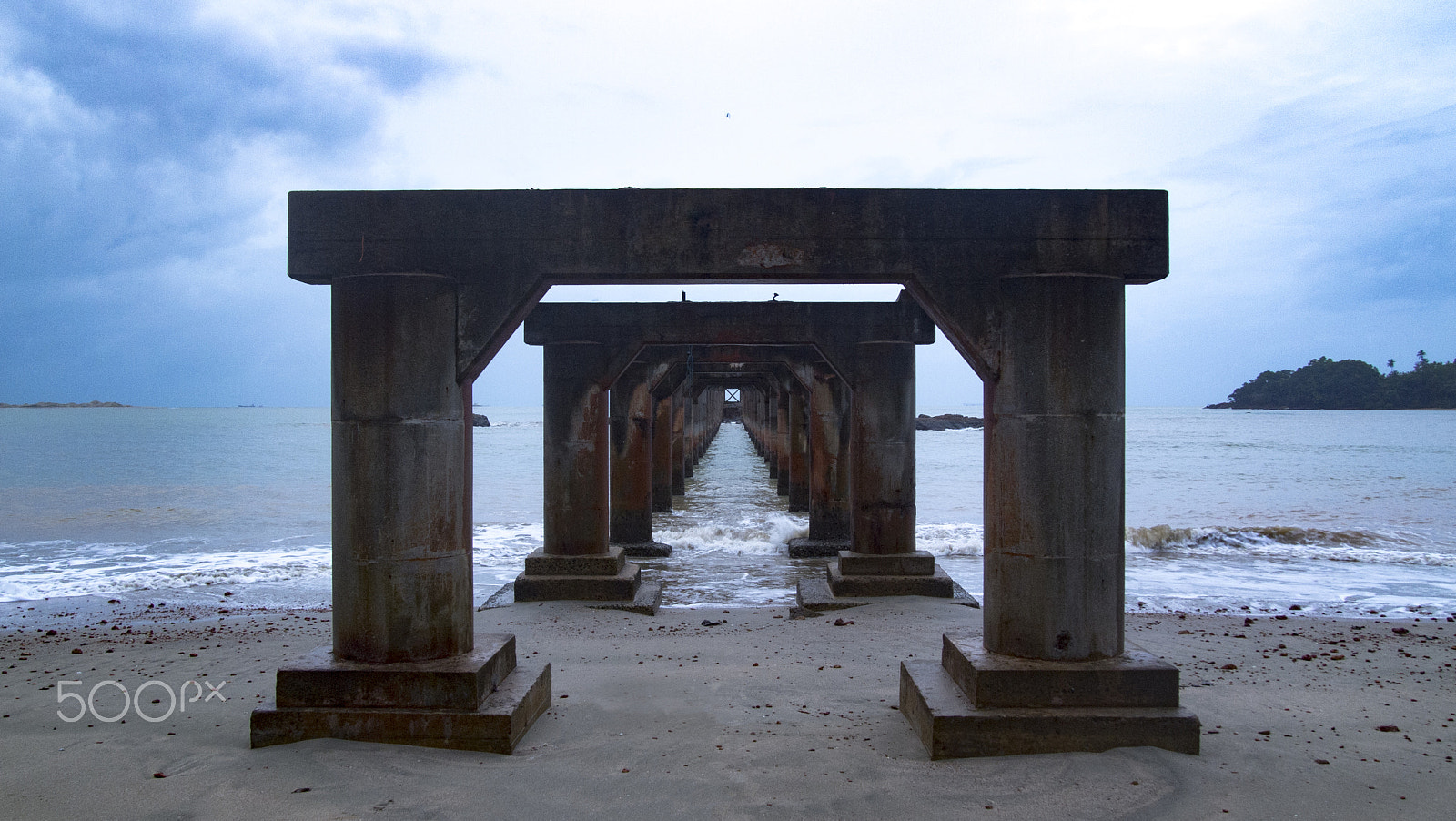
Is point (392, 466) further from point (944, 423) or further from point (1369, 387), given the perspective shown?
point (1369, 387)

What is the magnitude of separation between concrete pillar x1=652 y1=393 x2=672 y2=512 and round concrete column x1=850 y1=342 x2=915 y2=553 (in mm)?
10537

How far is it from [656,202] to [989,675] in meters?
3.24

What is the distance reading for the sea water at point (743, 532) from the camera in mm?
13891

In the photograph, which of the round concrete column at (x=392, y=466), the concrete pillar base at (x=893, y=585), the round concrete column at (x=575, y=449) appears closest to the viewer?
the round concrete column at (x=392, y=466)

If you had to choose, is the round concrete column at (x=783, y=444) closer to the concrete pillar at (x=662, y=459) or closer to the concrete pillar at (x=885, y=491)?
the concrete pillar at (x=662, y=459)

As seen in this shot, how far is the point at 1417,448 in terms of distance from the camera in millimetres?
60375

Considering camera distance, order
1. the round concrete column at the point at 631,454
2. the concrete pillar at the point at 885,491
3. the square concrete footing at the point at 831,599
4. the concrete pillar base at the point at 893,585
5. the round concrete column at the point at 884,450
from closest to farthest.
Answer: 1. the square concrete footing at the point at 831,599
2. the concrete pillar base at the point at 893,585
3. the concrete pillar at the point at 885,491
4. the round concrete column at the point at 884,450
5. the round concrete column at the point at 631,454

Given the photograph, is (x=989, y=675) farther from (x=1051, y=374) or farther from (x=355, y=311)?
(x=355, y=311)

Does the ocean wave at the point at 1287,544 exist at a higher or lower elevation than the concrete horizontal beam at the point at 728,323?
lower

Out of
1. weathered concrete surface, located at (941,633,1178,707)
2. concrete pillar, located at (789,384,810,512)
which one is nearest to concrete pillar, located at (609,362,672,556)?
concrete pillar, located at (789,384,810,512)

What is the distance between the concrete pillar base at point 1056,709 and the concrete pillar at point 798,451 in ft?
44.0

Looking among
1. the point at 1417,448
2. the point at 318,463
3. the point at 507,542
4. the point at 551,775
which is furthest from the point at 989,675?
the point at 1417,448

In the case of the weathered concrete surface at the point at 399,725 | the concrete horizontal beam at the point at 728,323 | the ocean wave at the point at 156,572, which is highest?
the concrete horizontal beam at the point at 728,323

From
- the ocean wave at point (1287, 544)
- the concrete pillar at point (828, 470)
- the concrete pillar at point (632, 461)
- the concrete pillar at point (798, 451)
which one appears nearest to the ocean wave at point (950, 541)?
the concrete pillar at point (828, 470)
